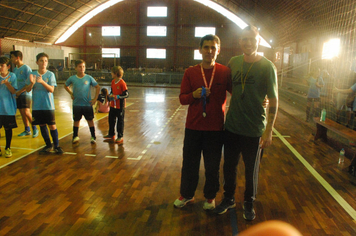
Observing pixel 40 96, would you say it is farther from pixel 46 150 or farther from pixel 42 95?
pixel 46 150

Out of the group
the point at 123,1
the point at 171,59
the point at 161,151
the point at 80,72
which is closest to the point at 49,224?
the point at 161,151

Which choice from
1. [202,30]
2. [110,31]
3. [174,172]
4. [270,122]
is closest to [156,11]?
[202,30]

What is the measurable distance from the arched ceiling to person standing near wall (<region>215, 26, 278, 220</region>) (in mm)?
9658

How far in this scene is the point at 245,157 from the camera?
271cm

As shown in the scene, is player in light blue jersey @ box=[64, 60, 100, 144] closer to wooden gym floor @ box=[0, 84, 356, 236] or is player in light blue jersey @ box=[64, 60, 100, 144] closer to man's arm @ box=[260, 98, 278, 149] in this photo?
wooden gym floor @ box=[0, 84, 356, 236]

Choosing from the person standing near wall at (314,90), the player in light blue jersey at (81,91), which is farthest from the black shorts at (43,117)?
the person standing near wall at (314,90)

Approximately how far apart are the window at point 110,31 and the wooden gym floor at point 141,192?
24941 millimetres

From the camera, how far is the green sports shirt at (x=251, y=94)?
8.37 ft

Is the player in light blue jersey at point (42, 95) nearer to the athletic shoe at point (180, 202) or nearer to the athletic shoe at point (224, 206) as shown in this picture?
the athletic shoe at point (180, 202)

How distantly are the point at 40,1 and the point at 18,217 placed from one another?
23.3 meters

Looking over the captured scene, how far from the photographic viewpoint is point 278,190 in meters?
3.54

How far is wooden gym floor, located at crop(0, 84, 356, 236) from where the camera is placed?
266cm

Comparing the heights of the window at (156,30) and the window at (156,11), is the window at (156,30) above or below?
below

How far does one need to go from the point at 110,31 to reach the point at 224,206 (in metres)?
29.0
